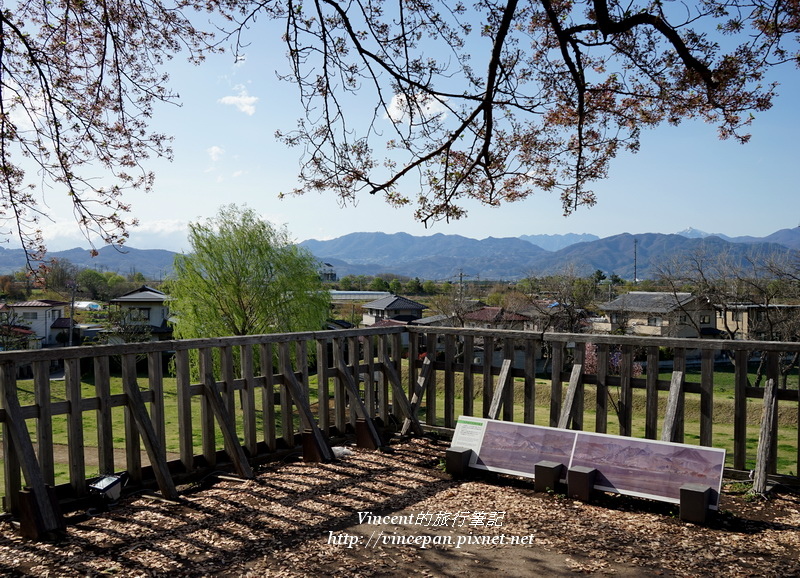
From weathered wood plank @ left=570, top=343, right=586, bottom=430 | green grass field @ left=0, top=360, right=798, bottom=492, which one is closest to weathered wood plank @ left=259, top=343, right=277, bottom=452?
weathered wood plank @ left=570, top=343, right=586, bottom=430

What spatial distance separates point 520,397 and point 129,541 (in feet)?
94.1

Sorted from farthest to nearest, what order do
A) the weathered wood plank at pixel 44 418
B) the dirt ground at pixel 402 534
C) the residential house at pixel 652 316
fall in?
1. the residential house at pixel 652 316
2. the weathered wood plank at pixel 44 418
3. the dirt ground at pixel 402 534

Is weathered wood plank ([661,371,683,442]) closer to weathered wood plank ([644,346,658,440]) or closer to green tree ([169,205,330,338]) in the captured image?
weathered wood plank ([644,346,658,440])

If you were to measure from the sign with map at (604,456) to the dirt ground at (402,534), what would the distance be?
0.55 ft

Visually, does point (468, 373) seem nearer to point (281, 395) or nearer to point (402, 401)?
point (402, 401)

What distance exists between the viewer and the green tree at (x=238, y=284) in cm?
2744

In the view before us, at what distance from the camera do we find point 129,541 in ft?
13.5

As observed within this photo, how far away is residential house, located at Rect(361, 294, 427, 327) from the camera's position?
65000mm

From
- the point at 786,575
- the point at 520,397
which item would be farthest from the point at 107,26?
the point at 520,397

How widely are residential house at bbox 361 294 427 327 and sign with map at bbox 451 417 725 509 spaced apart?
189 feet

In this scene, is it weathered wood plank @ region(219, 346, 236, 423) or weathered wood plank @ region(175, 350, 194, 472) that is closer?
weathered wood plank @ region(175, 350, 194, 472)

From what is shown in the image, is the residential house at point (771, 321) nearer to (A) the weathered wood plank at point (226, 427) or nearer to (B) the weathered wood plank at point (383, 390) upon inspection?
(B) the weathered wood plank at point (383, 390)

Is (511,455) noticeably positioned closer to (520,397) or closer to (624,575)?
(624,575)

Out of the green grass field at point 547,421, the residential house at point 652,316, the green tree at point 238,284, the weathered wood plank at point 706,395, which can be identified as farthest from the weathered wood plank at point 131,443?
the residential house at point 652,316
